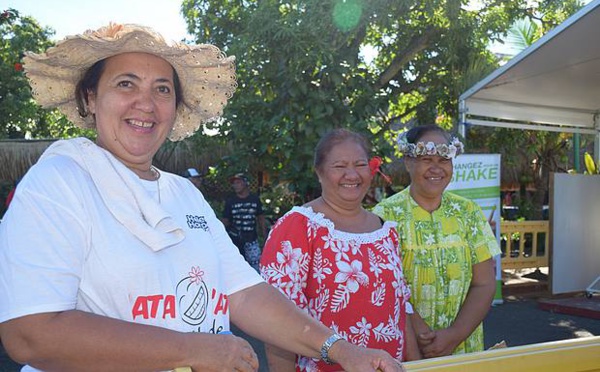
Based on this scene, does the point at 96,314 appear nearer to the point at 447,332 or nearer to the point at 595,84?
the point at 447,332

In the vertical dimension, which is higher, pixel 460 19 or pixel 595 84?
pixel 460 19

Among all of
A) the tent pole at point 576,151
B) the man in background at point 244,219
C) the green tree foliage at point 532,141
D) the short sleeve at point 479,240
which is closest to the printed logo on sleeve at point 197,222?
the short sleeve at point 479,240

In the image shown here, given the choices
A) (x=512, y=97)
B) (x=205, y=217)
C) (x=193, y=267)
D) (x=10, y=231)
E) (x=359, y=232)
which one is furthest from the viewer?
(x=512, y=97)

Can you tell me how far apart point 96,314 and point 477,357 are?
47.0 inches

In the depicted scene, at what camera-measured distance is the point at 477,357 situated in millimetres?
1951

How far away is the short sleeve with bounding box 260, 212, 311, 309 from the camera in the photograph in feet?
8.46

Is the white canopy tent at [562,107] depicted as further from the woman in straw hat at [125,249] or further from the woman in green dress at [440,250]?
the woman in straw hat at [125,249]

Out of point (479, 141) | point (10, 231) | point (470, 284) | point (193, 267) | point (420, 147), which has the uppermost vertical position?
point (479, 141)

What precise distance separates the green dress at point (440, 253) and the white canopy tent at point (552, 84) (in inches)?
180

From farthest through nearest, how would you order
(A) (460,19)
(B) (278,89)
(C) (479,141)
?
1. (C) (479,141)
2. (A) (460,19)
3. (B) (278,89)

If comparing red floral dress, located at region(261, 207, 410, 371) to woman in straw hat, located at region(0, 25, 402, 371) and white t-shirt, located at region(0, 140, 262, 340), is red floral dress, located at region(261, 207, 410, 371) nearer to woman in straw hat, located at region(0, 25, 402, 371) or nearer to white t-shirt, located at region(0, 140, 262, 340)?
woman in straw hat, located at region(0, 25, 402, 371)

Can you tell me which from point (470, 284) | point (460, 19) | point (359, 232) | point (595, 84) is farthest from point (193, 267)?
point (460, 19)

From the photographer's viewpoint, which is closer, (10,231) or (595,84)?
(10,231)

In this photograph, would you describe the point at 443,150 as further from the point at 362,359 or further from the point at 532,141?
the point at 532,141
